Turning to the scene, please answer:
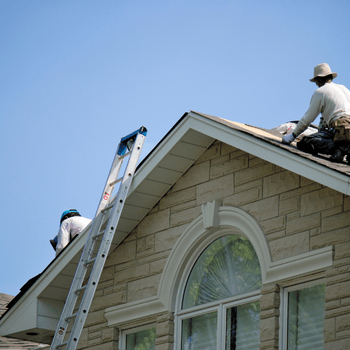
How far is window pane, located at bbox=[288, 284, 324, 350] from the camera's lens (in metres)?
7.14

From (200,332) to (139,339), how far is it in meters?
1.07

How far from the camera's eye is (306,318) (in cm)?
731

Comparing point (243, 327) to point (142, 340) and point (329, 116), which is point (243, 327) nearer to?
point (142, 340)

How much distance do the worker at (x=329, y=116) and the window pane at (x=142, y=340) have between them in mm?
3065

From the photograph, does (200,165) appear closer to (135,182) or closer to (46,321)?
(135,182)

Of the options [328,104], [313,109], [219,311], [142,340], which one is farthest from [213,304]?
[328,104]

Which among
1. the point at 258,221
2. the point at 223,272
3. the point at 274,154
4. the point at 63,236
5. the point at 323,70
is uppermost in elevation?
the point at 323,70

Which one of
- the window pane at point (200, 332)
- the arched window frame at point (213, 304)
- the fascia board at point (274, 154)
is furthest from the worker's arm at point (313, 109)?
A: the window pane at point (200, 332)

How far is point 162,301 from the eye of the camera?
28.8ft

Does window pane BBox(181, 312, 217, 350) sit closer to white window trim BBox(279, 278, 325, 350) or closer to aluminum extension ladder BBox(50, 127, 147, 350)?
white window trim BBox(279, 278, 325, 350)

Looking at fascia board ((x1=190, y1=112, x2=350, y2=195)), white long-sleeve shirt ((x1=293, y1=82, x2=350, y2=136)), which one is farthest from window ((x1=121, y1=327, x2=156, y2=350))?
white long-sleeve shirt ((x1=293, y1=82, x2=350, y2=136))

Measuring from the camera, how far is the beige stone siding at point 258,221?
705 cm

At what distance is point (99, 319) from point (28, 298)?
3.53ft

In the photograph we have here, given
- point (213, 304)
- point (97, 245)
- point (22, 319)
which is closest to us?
point (213, 304)
